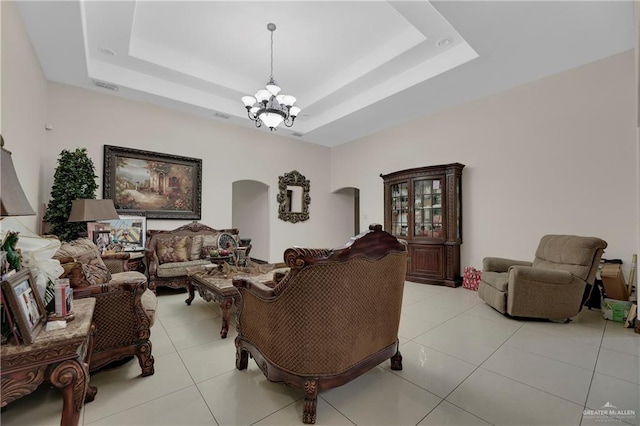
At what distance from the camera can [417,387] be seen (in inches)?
75.8

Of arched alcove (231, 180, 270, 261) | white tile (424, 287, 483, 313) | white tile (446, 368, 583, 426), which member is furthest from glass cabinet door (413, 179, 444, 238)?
arched alcove (231, 180, 270, 261)

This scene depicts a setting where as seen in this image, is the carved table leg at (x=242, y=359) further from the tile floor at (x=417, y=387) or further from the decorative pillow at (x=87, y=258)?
the decorative pillow at (x=87, y=258)

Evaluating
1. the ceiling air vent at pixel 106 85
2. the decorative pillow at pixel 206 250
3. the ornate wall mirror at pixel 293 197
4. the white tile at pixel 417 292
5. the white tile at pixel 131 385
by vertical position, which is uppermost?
the ceiling air vent at pixel 106 85

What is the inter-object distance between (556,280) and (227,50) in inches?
218

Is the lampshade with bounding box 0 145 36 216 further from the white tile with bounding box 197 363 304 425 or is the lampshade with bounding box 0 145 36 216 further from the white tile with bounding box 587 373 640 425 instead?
the white tile with bounding box 587 373 640 425

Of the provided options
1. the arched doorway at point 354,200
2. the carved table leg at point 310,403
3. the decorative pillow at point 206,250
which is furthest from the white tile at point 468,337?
the arched doorway at point 354,200

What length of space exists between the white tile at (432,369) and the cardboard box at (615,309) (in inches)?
95.4

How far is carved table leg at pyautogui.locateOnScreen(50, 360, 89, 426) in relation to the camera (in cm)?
124

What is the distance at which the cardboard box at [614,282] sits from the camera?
317cm

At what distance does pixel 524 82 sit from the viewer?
4332mm

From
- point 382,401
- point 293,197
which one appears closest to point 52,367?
point 382,401

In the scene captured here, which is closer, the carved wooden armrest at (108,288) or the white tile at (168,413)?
the white tile at (168,413)

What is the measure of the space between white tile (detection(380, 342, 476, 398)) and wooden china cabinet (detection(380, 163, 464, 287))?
280 centimetres

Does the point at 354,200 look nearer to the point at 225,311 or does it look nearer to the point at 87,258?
the point at 225,311
